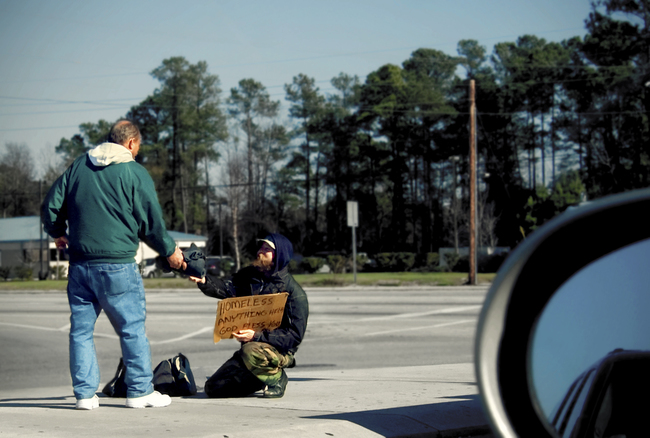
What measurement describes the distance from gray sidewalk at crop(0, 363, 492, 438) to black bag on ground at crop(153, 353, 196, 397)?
0.13 metres

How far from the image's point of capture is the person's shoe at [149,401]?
4332 millimetres

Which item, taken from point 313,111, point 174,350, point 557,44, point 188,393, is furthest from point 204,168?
point 188,393

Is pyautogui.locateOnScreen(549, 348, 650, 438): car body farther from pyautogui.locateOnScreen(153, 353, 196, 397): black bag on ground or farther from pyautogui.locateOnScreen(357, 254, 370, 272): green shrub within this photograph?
pyautogui.locateOnScreen(357, 254, 370, 272): green shrub

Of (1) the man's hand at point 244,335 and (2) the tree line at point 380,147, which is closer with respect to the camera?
(1) the man's hand at point 244,335

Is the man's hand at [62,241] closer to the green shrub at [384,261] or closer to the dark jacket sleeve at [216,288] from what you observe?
the dark jacket sleeve at [216,288]

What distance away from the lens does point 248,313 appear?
16.5 ft

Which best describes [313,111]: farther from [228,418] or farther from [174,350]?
[228,418]

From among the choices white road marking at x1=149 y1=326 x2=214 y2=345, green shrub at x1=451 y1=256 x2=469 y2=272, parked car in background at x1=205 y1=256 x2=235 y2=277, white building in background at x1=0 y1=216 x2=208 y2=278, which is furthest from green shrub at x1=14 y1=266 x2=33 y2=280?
white road marking at x1=149 y1=326 x2=214 y2=345

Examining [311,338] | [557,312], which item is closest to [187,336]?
[311,338]

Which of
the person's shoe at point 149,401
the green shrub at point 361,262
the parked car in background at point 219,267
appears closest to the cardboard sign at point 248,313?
the person's shoe at point 149,401

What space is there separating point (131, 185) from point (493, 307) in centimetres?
338

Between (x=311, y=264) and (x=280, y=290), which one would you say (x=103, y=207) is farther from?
(x=311, y=264)

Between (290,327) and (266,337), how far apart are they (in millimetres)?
198

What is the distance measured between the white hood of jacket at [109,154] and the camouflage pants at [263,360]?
158 cm
